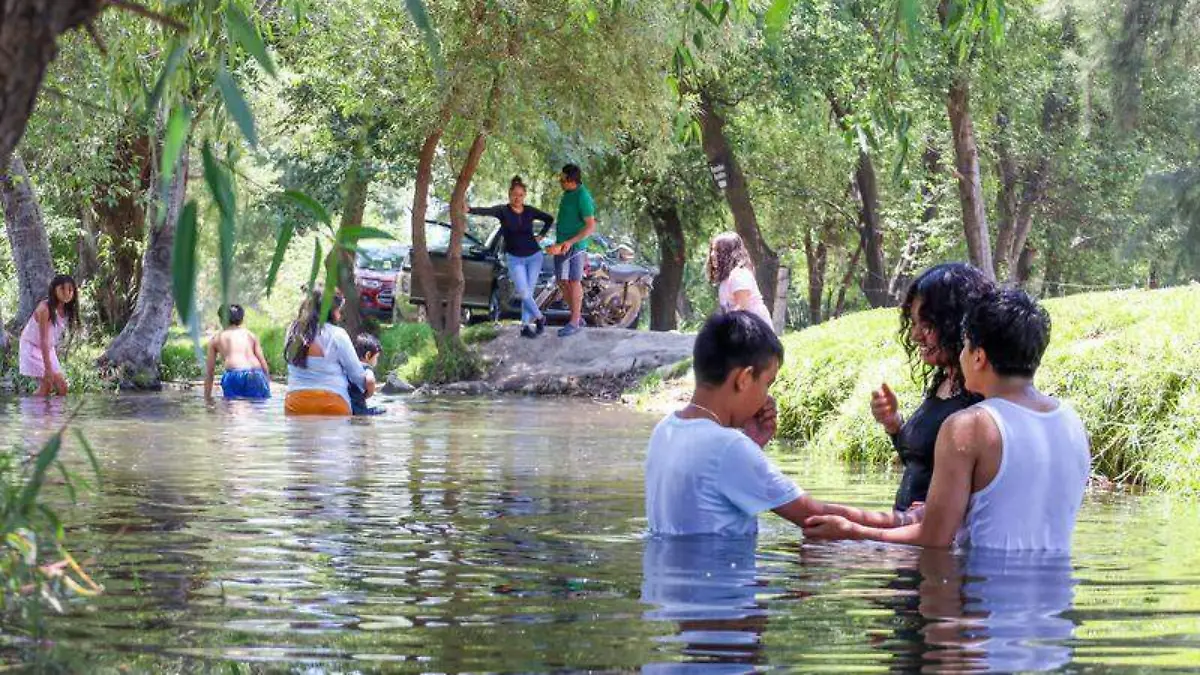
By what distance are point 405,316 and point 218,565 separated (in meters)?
29.8

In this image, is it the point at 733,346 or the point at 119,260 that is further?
the point at 119,260

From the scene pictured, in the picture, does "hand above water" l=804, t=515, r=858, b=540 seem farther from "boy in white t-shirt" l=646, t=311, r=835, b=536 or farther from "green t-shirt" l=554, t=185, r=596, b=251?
"green t-shirt" l=554, t=185, r=596, b=251

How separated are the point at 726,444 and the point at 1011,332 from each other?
1150mm

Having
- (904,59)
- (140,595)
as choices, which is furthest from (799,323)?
(140,595)

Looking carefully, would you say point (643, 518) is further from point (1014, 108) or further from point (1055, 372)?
point (1014, 108)

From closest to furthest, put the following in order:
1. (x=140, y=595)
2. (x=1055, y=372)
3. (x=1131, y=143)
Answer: (x=140, y=595)
(x=1055, y=372)
(x=1131, y=143)

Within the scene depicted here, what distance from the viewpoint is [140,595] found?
6.87 metres

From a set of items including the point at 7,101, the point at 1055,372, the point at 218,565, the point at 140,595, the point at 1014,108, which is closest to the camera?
the point at 7,101

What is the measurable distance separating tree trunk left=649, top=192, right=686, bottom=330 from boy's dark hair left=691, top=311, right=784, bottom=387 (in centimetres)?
3279

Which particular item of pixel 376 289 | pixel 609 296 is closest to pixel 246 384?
pixel 609 296

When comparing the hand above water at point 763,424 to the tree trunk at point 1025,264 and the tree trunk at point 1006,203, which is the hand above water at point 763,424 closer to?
the tree trunk at point 1006,203

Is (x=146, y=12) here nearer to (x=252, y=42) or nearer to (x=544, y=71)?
(x=252, y=42)

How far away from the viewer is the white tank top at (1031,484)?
7.14m

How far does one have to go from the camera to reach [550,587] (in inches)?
289
